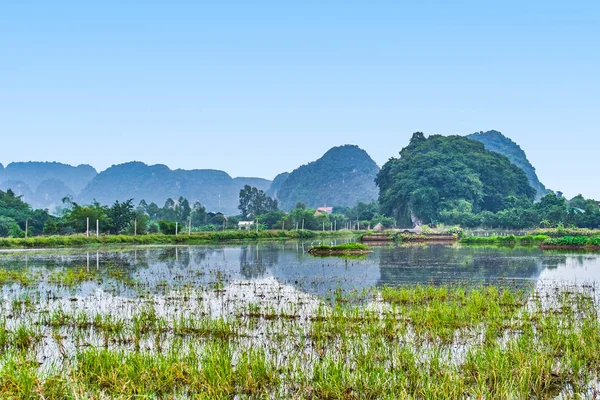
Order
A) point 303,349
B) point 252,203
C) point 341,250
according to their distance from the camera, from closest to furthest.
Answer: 1. point 303,349
2. point 341,250
3. point 252,203

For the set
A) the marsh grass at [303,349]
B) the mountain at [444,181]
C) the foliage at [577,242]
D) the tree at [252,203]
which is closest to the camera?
the marsh grass at [303,349]

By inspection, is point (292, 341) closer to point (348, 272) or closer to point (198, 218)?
point (348, 272)

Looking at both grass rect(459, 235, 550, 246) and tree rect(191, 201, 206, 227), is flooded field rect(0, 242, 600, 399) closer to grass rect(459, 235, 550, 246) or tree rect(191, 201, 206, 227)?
grass rect(459, 235, 550, 246)

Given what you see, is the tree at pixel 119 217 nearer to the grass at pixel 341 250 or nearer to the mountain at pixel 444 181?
the grass at pixel 341 250

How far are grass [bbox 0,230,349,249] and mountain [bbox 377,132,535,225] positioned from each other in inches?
1099

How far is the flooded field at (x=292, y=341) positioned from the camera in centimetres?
650

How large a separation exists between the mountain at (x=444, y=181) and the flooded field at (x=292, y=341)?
74461mm

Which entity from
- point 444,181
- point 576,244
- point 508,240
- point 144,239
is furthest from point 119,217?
point 444,181

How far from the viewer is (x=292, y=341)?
9109 mm

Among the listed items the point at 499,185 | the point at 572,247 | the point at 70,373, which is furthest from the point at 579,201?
the point at 70,373

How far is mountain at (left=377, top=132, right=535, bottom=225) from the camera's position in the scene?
91000 millimetres

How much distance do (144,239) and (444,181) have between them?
57838 mm

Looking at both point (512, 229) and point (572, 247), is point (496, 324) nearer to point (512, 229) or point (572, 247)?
point (572, 247)

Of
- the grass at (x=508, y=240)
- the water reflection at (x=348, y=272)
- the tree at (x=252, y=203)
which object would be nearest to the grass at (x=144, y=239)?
the water reflection at (x=348, y=272)
